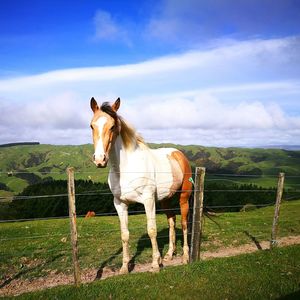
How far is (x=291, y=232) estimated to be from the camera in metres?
15.7

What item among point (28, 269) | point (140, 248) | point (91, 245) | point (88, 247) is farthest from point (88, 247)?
point (28, 269)

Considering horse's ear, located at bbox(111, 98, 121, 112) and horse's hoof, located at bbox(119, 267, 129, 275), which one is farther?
horse's hoof, located at bbox(119, 267, 129, 275)

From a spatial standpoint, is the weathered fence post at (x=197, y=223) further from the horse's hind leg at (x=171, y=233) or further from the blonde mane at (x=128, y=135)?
the blonde mane at (x=128, y=135)

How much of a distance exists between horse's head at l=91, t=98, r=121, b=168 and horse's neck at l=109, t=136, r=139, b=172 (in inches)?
13.8

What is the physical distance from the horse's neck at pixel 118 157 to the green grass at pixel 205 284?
9.20ft

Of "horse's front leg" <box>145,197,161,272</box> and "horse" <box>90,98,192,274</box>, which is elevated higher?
"horse" <box>90,98,192,274</box>

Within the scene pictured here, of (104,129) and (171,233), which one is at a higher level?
(104,129)

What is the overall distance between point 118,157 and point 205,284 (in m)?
3.77

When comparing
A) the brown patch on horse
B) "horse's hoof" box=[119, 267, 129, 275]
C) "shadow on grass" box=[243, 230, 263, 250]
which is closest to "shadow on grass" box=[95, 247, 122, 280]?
"horse's hoof" box=[119, 267, 129, 275]

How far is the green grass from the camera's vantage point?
275 inches

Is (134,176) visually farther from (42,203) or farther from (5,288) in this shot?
(42,203)

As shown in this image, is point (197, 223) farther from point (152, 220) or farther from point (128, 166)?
point (128, 166)

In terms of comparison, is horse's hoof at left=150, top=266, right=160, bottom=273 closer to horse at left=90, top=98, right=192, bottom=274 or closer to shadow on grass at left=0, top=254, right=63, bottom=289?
horse at left=90, top=98, right=192, bottom=274

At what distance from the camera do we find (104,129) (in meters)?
7.70
